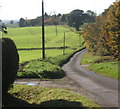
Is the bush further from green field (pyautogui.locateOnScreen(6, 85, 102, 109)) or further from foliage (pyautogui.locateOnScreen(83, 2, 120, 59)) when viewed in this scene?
foliage (pyautogui.locateOnScreen(83, 2, 120, 59))

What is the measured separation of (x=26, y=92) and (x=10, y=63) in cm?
345

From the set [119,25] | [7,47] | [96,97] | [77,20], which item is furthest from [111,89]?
[77,20]

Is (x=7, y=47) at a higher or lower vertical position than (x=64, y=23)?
lower

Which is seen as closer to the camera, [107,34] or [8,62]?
[8,62]

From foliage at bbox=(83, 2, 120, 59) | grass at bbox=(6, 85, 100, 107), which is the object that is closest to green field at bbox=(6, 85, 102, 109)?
grass at bbox=(6, 85, 100, 107)

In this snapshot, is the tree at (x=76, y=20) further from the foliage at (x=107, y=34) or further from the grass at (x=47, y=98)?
the grass at (x=47, y=98)

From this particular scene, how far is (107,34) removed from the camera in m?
40.8

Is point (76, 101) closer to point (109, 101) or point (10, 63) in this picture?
point (109, 101)

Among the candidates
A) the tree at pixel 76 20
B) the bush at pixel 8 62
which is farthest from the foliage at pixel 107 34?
the tree at pixel 76 20

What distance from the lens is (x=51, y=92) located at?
14.5 metres

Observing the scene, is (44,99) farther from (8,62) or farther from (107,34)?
(107,34)

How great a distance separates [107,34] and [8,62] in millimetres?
31188

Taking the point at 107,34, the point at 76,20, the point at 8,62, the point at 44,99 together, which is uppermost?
the point at 76,20

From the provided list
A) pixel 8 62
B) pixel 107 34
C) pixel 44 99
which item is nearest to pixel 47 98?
pixel 44 99
